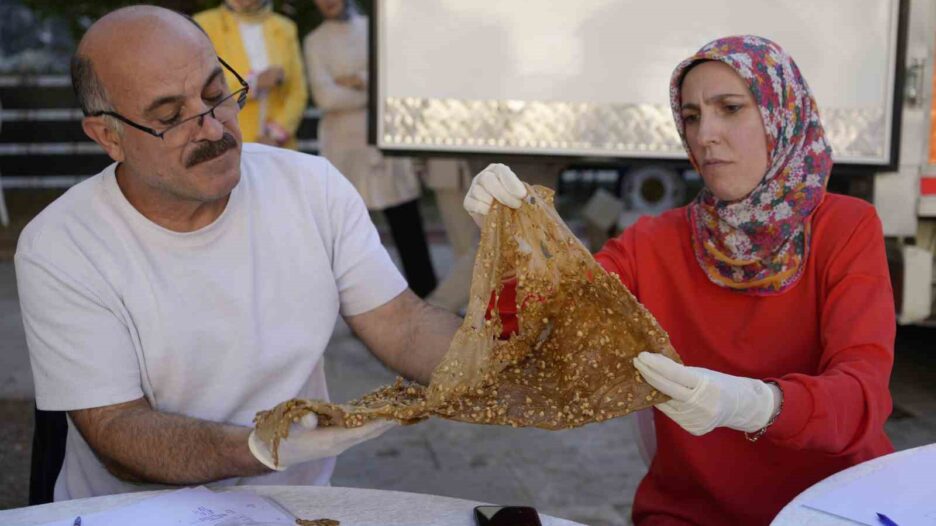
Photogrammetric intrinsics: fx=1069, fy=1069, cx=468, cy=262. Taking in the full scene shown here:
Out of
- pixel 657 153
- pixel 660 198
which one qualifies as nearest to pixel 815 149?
pixel 657 153

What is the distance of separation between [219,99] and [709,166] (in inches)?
39.7

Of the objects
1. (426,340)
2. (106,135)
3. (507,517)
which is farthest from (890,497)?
(106,135)

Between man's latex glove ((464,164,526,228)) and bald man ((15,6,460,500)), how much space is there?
343mm

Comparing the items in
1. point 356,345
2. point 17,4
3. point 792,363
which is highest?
point 17,4

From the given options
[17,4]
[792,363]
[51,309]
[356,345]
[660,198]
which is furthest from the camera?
[17,4]

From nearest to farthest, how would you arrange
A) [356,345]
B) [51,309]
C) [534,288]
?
[534,288] < [51,309] < [356,345]

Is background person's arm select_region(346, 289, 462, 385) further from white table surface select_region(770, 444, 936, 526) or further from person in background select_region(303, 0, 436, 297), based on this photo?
person in background select_region(303, 0, 436, 297)

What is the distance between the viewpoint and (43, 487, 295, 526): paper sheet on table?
1591 mm

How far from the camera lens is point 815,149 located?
2.23 metres

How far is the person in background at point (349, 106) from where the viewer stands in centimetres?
568

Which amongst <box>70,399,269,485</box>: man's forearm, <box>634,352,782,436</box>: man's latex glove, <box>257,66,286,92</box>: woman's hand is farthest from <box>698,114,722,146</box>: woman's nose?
<box>257,66,286,92</box>: woman's hand

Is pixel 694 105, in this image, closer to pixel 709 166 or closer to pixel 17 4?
pixel 709 166

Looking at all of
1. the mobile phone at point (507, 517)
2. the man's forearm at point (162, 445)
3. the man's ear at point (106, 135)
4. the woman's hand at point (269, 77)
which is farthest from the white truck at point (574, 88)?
the mobile phone at point (507, 517)

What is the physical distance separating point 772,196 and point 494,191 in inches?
24.6
